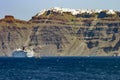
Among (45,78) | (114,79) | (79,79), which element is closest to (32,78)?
(45,78)

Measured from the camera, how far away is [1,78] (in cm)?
8038

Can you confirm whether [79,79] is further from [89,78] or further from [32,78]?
[32,78]

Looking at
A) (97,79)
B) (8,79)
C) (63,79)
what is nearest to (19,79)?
(8,79)

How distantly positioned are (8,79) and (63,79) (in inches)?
349

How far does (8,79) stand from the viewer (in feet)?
257

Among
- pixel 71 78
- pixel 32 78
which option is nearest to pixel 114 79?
pixel 71 78

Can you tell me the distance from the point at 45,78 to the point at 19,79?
14.8ft

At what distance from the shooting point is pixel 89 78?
267 ft

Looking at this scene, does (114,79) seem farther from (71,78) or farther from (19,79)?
(19,79)

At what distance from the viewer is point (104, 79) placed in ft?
257

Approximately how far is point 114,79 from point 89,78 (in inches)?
203

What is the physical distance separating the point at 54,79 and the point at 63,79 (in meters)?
1.53

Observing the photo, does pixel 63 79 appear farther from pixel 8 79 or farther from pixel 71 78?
pixel 8 79

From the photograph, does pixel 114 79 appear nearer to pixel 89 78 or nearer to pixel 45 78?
pixel 89 78
